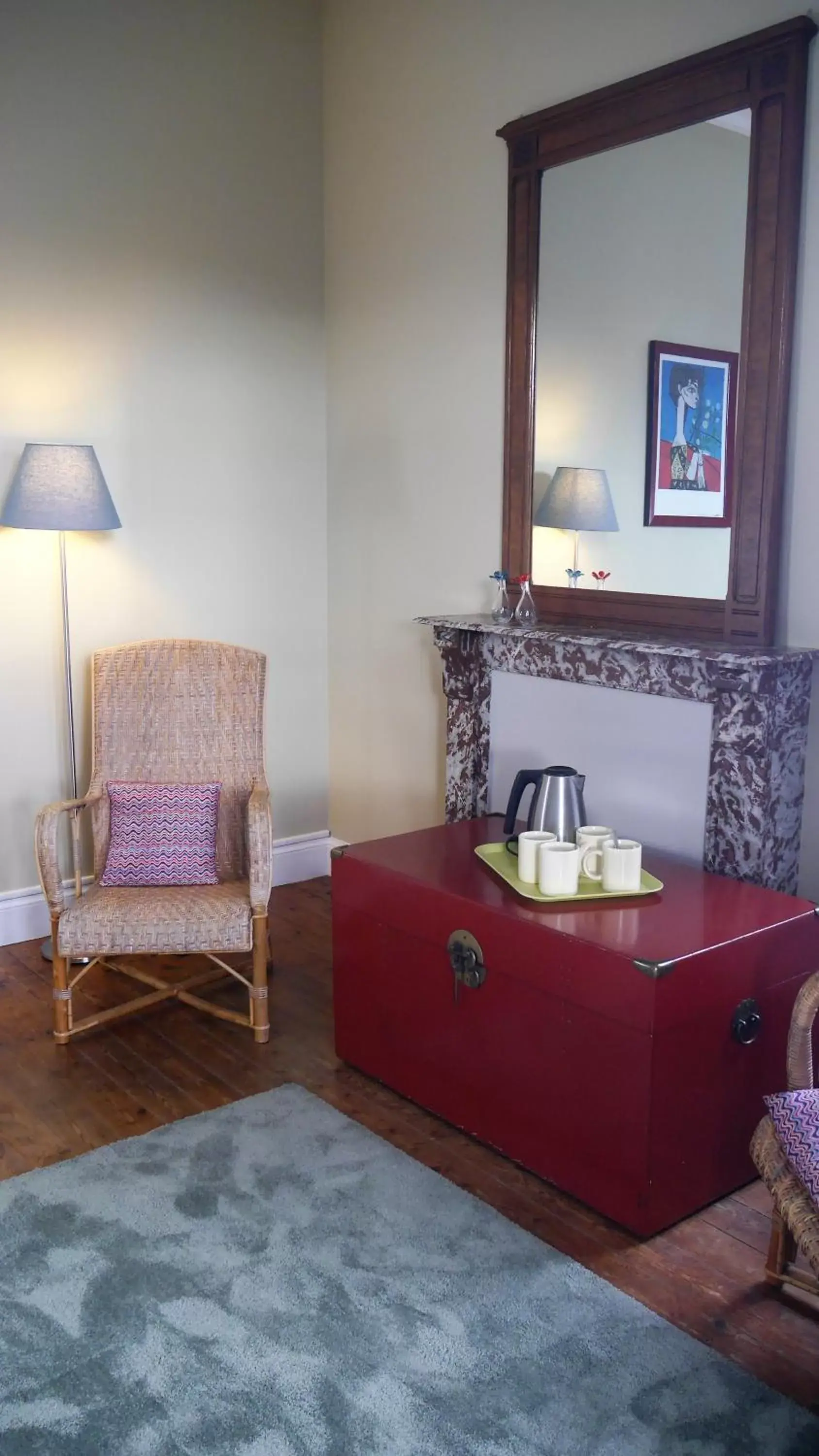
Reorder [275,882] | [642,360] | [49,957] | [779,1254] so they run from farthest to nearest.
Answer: [275,882], [49,957], [642,360], [779,1254]

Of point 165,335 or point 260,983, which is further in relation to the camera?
point 165,335

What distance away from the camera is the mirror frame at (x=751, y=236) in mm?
2525

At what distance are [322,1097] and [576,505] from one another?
1.61 metres

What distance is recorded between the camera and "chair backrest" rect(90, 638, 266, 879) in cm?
338

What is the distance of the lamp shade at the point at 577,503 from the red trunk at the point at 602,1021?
940 millimetres

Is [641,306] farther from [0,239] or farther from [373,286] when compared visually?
[0,239]

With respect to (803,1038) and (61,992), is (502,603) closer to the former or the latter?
(61,992)

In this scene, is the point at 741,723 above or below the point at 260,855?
above

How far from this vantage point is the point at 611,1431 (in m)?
1.70

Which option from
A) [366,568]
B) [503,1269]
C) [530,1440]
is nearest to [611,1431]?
[530,1440]

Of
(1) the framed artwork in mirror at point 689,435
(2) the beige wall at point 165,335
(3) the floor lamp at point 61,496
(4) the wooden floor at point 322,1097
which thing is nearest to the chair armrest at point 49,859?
(3) the floor lamp at point 61,496

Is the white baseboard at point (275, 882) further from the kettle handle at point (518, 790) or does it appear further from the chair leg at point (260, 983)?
the kettle handle at point (518, 790)

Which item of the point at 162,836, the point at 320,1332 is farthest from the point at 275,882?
the point at 320,1332

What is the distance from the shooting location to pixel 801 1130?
5.90 ft
